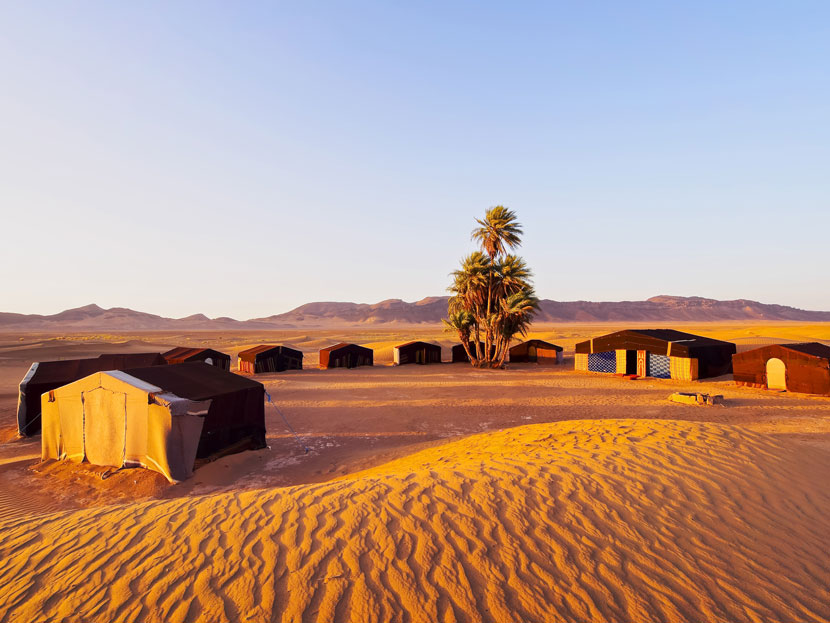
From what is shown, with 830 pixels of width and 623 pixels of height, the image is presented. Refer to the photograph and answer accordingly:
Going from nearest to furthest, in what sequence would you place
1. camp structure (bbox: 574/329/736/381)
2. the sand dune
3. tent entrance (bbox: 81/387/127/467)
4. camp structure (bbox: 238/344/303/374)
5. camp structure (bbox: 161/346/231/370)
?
the sand dune
tent entrance (bbox: 81/387/127/467)
camp structure (bbox: 574/329/736/381)
camp structure (bbox: 161/346/231/370)
camp structure (bbox: 238/344/303/374)

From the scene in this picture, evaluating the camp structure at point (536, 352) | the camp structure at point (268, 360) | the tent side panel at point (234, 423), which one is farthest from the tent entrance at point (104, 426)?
the camp structure at point (536, 352)

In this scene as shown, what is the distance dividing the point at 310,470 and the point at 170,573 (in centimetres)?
728

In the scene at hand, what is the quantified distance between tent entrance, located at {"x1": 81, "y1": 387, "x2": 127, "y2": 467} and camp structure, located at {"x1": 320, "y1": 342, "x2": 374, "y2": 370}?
27.3 metres

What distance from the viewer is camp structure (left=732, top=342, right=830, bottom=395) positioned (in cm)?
2173

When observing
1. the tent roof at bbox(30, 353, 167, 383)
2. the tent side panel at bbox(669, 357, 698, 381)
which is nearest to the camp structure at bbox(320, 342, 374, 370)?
the tent roof at bbox(30, 353, 167, 383)

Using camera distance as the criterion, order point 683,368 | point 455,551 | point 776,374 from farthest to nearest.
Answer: point 683,368 → point 776,374 → point 455,551

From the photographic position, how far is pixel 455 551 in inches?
204

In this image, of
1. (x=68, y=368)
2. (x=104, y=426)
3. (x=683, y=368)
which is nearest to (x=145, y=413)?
(x=104, y=426)

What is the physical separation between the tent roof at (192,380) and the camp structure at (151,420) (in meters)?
0.03

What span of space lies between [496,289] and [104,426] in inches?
1259

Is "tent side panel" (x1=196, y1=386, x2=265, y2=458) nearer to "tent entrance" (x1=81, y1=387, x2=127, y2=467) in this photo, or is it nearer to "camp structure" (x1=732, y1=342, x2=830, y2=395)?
"tent entrance" (x1=81, y1=387, x2=127, y2=467)

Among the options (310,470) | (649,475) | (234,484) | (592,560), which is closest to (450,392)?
(310,470)

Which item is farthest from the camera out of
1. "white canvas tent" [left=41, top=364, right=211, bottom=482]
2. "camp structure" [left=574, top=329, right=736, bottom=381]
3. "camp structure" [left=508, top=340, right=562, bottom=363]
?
"camp structure" [left=508, top=340, right=562, bottom=363]

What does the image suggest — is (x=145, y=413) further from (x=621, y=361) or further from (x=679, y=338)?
(x=679, y=338)
